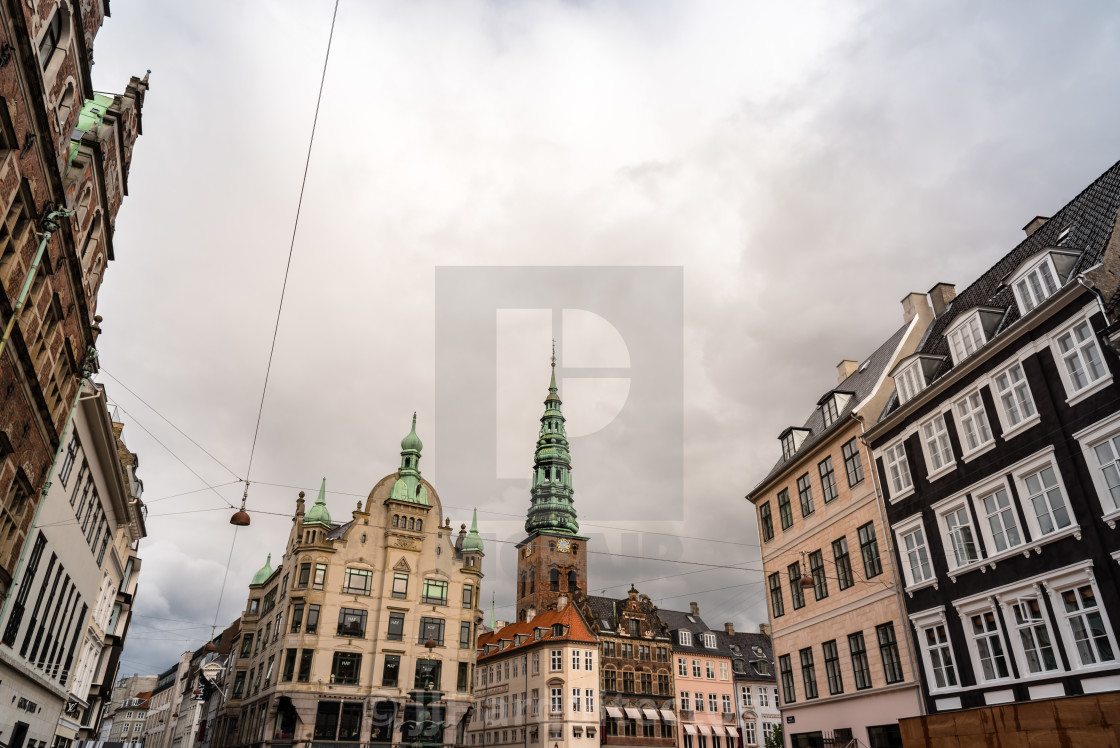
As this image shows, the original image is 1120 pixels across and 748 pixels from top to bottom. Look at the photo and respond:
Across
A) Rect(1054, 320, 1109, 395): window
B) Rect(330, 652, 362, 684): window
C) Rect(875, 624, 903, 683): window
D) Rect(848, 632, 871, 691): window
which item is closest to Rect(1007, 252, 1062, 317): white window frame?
Rect(1054, 320, 1109, 395): window

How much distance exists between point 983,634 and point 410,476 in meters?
40.2

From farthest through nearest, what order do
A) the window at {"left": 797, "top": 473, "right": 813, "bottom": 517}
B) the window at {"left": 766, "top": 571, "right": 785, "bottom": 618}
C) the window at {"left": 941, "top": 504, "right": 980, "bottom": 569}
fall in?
the window at {"left": 766, "top": 571, "right": 785, "bottom": 618}, the window at {"left": 797, "top": 473, "right": 813, "bottom": 517}, the window at {"left": 941, "top": 504, "right": 980, "bottom": 569}

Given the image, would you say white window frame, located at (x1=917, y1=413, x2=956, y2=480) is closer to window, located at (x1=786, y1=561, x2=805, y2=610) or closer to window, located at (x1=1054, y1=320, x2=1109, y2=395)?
window, located at (x1=1054, y1=320, x2=1109, y2=395)

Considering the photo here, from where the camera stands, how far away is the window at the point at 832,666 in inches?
1080

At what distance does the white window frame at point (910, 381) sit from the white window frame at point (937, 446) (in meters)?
1.16

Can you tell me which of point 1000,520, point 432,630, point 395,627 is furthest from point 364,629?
point 1000,520

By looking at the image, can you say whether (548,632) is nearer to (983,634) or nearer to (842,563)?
(842,563)

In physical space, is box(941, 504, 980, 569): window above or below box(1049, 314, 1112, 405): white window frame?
below

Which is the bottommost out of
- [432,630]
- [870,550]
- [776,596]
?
[776,596]

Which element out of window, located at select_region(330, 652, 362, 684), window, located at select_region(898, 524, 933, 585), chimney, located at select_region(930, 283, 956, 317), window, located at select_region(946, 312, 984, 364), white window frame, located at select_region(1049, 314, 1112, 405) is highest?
chimney, located at select_region(930, 283, 956, 317)

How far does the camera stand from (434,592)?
49594 mm

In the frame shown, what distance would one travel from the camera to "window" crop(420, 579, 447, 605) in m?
49.1

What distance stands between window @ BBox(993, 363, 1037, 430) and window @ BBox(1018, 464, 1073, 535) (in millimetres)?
1560

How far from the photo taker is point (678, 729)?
6638cm
